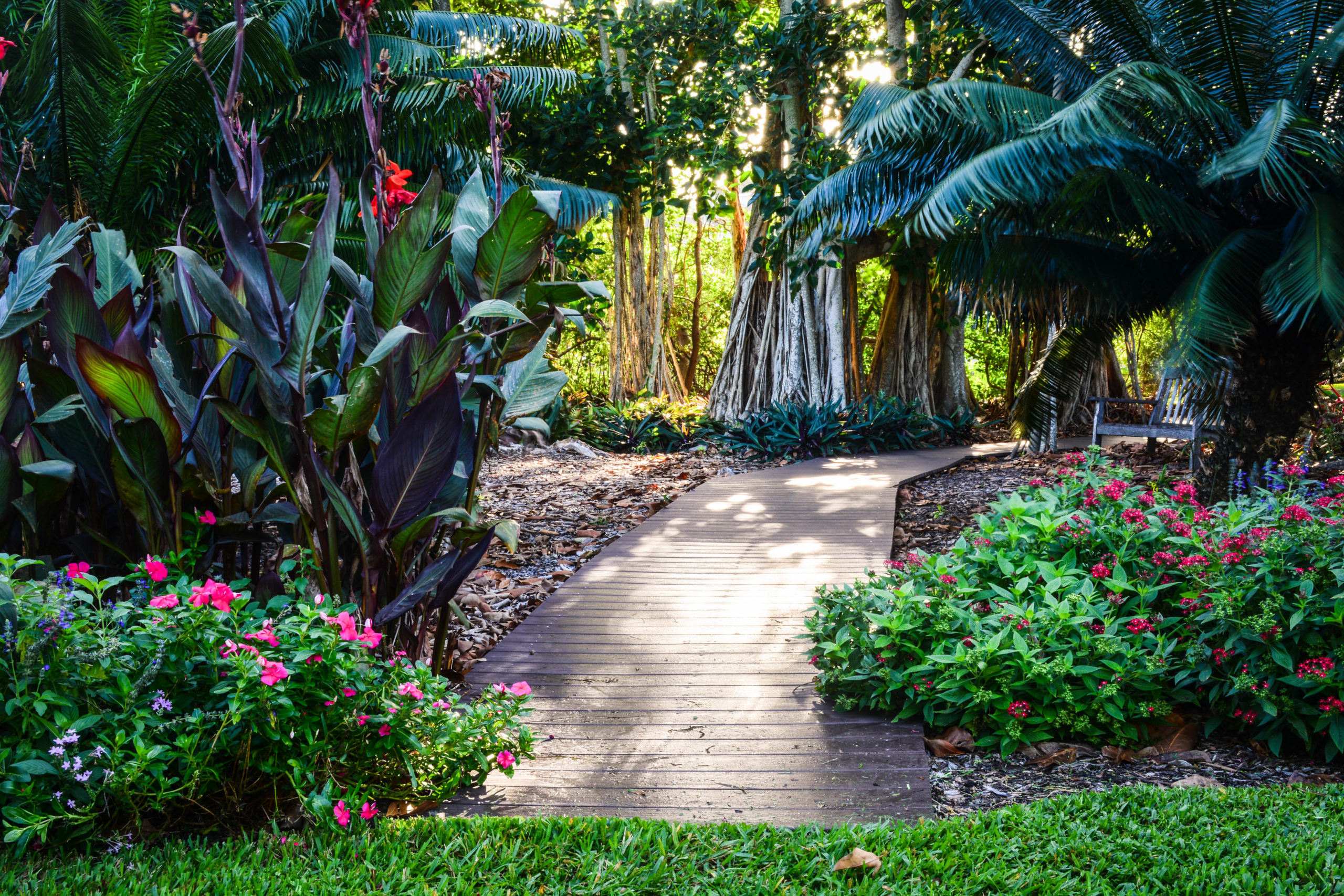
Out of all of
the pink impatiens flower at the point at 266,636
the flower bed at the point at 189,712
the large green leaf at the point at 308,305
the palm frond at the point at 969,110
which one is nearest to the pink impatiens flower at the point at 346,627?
the flower bed at the point at 189,712

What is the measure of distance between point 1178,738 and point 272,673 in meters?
2.66

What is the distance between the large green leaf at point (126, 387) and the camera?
2.44m

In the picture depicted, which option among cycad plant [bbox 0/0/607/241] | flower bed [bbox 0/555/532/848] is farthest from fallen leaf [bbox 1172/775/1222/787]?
cycad plant [bbox 0/0/607/241]

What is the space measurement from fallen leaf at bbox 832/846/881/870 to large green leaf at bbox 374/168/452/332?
189 centimetres

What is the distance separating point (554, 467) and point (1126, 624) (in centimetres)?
667

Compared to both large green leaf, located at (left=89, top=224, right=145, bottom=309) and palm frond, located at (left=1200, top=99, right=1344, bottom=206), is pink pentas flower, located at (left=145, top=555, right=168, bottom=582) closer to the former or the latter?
large green leaf, located at (left=89, top=224, right=145, bottom=309)

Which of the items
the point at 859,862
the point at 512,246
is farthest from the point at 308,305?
the point at 859,862

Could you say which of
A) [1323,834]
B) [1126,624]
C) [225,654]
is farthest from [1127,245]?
[225,654]

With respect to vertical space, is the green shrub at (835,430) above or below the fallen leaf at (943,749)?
above

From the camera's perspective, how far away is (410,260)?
8.48 ft

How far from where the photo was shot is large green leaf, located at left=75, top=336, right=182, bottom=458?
2.44 metres

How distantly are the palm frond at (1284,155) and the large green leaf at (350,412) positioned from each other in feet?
13.1

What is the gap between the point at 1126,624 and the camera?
119 inches

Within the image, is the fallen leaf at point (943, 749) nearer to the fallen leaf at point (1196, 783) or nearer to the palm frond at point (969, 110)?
the fallen leaf at point (1196, 783)
